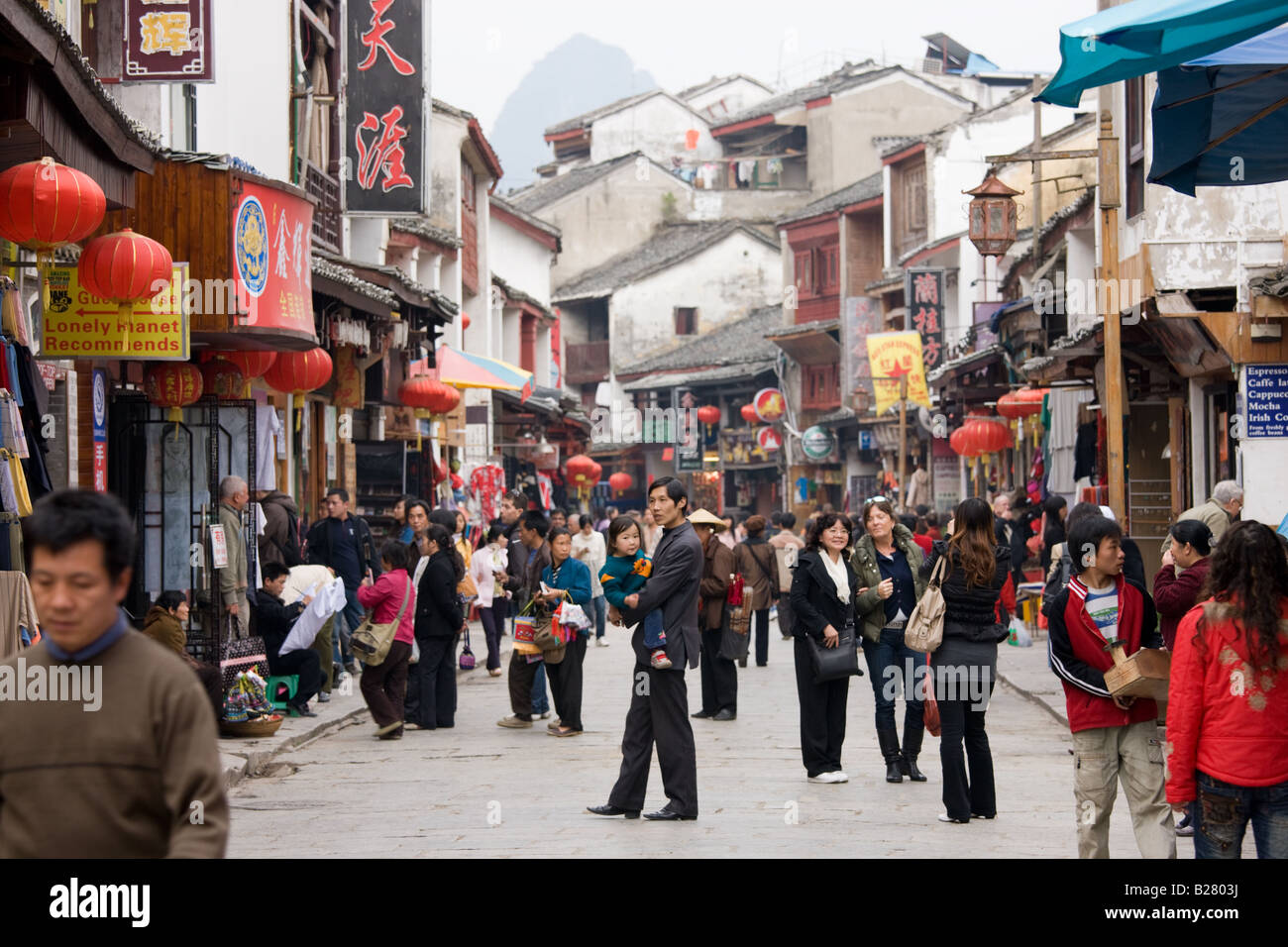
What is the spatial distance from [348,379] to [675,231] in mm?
40324

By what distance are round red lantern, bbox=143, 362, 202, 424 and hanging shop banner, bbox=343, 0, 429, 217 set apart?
745cm

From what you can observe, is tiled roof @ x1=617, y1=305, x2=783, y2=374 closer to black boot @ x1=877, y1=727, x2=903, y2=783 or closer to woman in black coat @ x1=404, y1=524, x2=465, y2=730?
woman in black coat @ x1=404, y1=524, x2=465, y2=730

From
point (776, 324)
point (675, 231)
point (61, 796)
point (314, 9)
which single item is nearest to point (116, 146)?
point (61, 796)

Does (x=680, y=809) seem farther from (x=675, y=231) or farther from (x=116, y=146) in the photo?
(x=675, y=231)

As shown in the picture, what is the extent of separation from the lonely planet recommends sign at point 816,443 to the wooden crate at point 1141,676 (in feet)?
130

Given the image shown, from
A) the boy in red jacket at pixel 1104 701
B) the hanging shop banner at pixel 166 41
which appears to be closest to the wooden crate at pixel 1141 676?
the boy in red jacket at pixel 1104 701

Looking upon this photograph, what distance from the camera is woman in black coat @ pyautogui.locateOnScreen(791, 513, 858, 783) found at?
10922mm

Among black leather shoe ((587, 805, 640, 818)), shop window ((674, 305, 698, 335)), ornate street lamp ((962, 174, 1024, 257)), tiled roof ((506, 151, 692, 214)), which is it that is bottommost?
black leather shoe ((587, 805, 640, 818))

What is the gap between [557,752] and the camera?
12578 mm

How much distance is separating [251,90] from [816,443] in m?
30.4

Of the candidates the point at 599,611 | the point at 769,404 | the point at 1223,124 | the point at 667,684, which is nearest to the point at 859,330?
the point at 769,404

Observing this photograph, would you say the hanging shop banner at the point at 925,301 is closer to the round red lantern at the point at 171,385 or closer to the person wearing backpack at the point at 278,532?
the person wearing backpack at the point at 278,532

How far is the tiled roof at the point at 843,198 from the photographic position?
4694cm

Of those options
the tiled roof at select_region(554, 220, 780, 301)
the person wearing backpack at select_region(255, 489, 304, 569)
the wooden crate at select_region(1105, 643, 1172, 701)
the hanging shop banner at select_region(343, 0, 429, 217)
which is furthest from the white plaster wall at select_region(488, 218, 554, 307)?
the wooden crate at select_region(1105, 643, 1172, 701)
